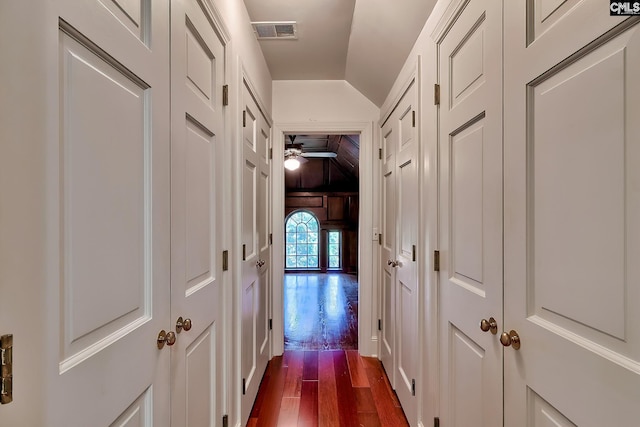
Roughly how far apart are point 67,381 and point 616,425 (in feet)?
3.40

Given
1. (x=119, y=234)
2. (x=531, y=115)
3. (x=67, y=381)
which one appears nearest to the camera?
(x=67, y=381)

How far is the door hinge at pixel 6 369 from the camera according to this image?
461 mm

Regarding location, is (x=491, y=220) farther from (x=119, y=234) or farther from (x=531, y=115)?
(x=119, y=234)

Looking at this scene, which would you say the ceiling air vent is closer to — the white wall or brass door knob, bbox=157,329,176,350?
the white wall

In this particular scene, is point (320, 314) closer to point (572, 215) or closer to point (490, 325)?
point (490, 325)

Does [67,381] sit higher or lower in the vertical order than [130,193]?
lower

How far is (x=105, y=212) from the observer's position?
706mm

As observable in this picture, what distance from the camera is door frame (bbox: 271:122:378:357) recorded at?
9.50ft

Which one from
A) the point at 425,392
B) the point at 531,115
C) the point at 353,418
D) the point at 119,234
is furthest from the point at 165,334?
the point at 353,418

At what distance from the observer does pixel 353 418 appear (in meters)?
2.00

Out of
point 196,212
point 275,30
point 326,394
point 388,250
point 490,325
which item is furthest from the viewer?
point 388,250

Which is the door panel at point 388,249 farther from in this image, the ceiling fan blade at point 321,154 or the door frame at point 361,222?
the ceiling fan blade at point 321,154

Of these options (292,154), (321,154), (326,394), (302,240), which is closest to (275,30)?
(326,394)

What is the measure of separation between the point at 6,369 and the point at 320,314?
4.04m
